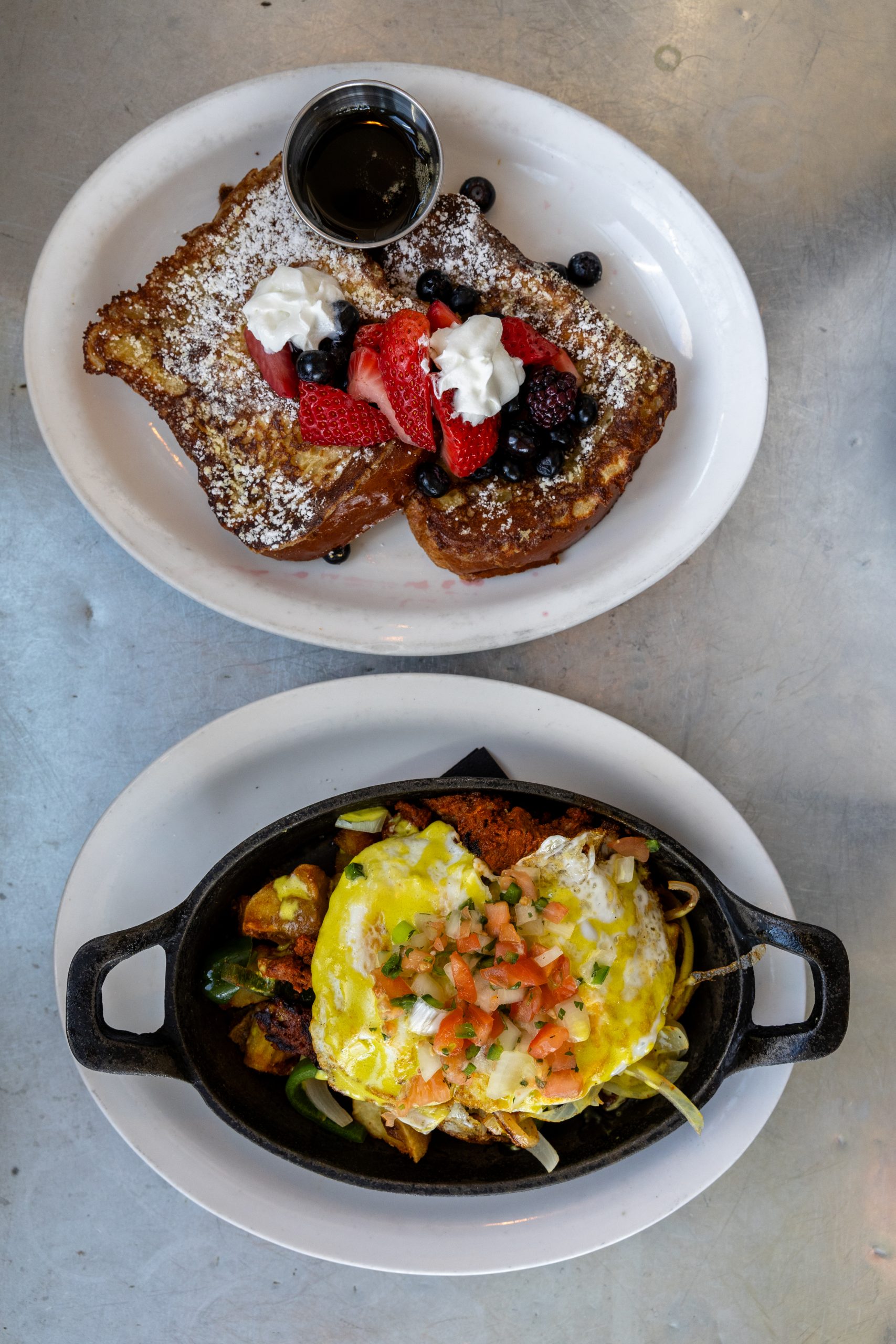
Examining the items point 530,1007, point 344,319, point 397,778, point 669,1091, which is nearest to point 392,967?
point 530,1007

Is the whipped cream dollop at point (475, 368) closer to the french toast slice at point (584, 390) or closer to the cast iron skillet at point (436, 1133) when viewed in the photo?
the french toast slice at point (584, 390)

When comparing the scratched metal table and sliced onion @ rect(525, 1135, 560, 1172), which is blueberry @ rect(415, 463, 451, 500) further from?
sliced onion @ rect(525, 1135, 560, 1172)

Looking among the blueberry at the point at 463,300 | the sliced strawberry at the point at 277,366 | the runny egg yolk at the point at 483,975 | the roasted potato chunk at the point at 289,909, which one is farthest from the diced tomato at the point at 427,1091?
the blueberry at the point at 463,300

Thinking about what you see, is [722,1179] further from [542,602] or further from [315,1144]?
[542,602]

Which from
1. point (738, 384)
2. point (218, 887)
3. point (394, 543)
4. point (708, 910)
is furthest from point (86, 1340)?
point (738, 384)

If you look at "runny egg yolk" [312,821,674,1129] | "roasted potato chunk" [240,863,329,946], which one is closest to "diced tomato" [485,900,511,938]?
"runny egg yolk" [312,821,674,1129]

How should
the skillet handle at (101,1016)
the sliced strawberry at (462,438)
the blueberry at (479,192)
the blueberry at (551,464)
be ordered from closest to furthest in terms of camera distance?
1. the skillet handle at (101,1016)
2. the sliced strawberry at (462,438)
3. the blueberry at (551,464)
4. the blueberry at (479,192)

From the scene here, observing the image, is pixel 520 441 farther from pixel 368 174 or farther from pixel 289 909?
pixel 289 909
